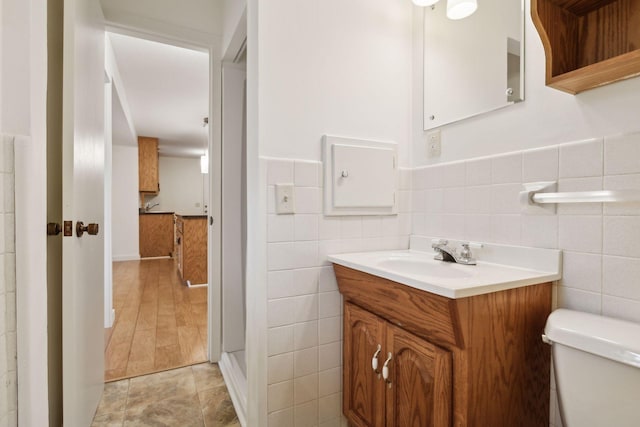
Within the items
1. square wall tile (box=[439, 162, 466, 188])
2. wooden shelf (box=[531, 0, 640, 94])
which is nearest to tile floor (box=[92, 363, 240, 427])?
square wall tile (box=[439, 162, 466, 188])

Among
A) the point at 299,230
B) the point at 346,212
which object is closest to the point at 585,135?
the point at 346,212

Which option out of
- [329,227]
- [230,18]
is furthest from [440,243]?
[230,18]

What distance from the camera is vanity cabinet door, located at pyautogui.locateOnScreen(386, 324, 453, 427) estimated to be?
0.88 metres

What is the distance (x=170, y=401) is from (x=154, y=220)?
572cm

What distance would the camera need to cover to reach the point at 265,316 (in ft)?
4.00

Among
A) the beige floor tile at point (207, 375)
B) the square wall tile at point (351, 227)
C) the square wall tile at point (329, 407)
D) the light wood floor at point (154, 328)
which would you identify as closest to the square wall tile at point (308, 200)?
the square wall tile at point (351, 227)

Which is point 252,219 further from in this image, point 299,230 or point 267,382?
point 267,382

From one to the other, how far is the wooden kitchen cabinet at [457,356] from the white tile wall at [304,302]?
21cm

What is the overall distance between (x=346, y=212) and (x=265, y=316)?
53 centimetres

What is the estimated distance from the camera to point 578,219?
958mm

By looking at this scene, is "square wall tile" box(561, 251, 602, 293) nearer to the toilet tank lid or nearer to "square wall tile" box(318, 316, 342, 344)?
the toilet tank lid

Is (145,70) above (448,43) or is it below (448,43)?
above

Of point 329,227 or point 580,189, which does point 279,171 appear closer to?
point 329,227

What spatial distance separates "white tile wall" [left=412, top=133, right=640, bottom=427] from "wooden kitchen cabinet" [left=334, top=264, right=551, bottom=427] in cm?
12
